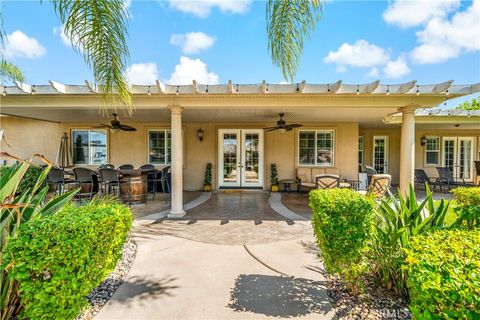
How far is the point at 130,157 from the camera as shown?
9.70 m

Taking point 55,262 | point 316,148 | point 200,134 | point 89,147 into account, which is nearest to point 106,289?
point 55,262

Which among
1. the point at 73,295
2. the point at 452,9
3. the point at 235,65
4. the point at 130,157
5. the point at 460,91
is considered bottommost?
the point at 73,295

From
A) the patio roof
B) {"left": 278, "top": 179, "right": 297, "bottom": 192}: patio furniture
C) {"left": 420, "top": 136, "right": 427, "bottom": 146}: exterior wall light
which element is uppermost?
the patio roof

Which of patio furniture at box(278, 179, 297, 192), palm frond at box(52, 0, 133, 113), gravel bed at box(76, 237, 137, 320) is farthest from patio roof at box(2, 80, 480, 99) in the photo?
patio furniture at box(278, 179, 297, 192)

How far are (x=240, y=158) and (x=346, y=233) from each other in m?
7.50

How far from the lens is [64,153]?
9578mm

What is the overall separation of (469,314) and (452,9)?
830 centimetres

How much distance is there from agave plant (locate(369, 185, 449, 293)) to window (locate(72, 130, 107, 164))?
33.7 feet

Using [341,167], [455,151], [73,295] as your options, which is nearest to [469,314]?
[73,295]

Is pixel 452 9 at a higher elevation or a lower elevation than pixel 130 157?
higher

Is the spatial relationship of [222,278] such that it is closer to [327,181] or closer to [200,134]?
[327,181]

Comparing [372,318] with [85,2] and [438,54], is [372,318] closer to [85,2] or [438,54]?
[85,2]

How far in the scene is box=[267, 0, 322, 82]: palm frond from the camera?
271 cm

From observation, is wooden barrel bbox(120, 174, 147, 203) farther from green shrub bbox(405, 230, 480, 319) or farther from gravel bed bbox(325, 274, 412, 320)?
green shrub bbox(405, 230, 480, 319)
